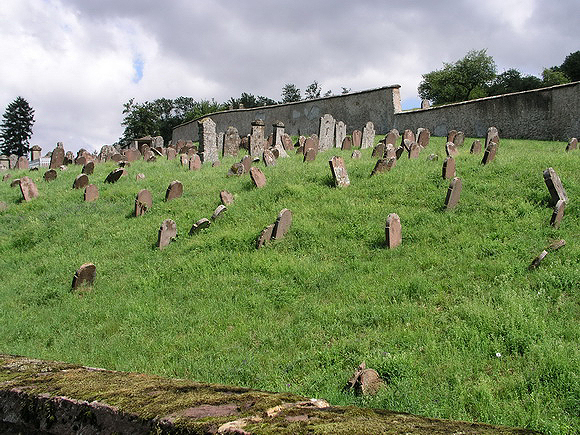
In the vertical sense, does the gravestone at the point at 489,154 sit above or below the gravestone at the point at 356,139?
below

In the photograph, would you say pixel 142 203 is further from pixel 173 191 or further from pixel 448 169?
pixel 448 169

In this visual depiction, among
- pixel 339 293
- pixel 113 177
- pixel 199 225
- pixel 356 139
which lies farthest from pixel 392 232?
pixel 356 139

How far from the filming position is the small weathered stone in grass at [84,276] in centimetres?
912

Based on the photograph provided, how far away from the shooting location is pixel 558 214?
340 inches

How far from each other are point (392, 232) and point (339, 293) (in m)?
1.93

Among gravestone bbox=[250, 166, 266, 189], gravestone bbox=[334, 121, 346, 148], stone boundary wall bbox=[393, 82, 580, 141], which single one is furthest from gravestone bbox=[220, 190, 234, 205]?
stone boundary wall bbox=[393, 82, 580, 141]

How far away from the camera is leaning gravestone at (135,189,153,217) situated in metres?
12.9

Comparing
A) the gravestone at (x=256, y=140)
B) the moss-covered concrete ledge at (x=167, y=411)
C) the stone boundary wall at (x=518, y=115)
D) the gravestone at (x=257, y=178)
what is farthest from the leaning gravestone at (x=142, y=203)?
the stone boundary wall at (x=518, y=115)

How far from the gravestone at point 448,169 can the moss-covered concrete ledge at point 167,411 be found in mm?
10213

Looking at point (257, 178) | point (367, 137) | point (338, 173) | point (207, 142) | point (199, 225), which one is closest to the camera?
point (199, 225)

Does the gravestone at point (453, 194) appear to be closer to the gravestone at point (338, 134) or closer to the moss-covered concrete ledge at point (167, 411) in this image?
the moss-covered concrete ledge at point (167, 411)

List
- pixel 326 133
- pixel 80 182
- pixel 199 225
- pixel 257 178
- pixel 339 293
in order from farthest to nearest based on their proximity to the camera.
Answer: pixel 326 133, pixel 80 182, pixel 257 178, pixel 199 225, pixel 339 293

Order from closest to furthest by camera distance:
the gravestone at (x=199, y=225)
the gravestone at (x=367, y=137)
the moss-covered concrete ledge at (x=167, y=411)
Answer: the moss-covered concrete ledge at (x=167, y=411) < the gravestone at (x=199, y=225) < the gravestone at (x=367, y=137)

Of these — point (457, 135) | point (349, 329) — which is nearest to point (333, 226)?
point (349, 329)
